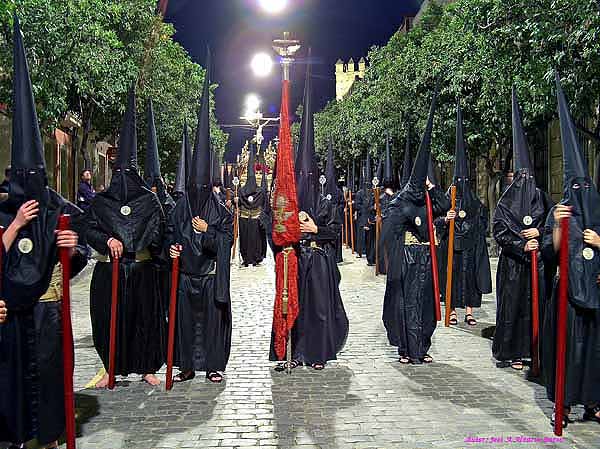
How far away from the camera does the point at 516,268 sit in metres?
8.49

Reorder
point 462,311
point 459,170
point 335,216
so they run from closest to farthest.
Result: point 335,216 → point 459,170 → point 462,311

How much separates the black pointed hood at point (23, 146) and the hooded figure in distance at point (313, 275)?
145 inches

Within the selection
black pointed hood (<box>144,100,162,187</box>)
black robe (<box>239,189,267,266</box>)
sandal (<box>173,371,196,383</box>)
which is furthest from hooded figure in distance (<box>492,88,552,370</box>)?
black robe (<box>239,189,267,266</box>)

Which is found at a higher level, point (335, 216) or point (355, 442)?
point (335, 216)

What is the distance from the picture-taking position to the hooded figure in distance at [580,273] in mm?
5910

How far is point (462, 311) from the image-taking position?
12711 mm

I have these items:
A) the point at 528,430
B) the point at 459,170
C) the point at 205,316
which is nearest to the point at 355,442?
the point at 528,430

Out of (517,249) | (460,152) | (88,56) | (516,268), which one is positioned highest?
(88,56)

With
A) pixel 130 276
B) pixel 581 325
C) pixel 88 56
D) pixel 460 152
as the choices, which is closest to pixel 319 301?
pixel 130 276

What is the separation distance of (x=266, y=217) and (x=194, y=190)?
188 cm

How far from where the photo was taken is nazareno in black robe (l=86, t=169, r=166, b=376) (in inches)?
281

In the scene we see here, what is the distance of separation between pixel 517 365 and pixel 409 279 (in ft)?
5.17

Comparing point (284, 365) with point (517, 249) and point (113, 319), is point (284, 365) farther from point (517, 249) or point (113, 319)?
point (517, 249)

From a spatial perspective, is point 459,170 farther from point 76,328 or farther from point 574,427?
point 76,328
